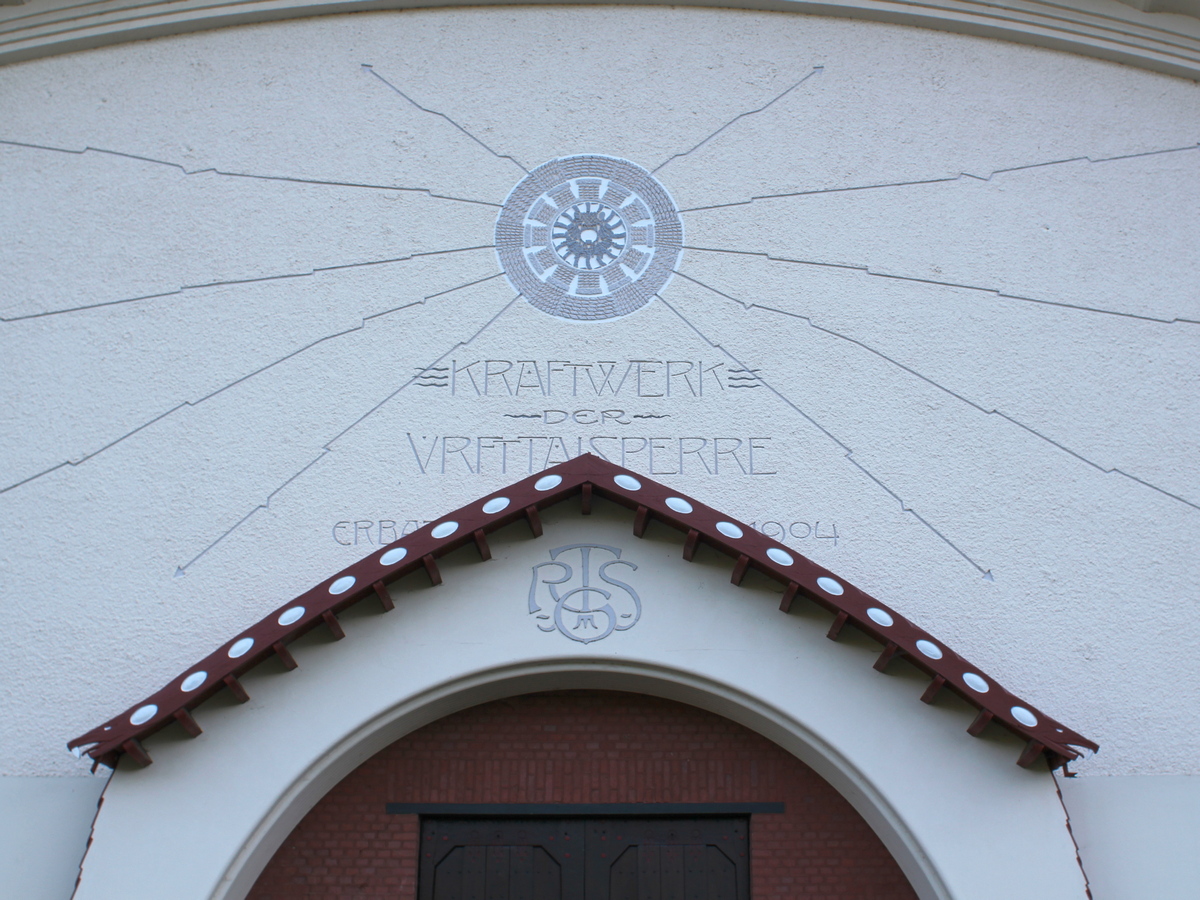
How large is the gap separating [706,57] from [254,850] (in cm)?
645

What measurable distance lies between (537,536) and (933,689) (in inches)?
89.6

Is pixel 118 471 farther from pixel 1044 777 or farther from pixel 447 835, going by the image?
pixel 1044 777

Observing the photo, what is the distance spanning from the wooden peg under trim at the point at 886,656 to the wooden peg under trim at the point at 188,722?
355 cm

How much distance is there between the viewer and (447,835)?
702 centimetres

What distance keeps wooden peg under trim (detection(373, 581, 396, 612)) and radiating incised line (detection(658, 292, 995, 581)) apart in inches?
118

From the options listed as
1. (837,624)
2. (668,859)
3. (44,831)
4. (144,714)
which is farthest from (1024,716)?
(44,831)

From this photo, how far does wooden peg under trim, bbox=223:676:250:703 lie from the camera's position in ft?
20.4

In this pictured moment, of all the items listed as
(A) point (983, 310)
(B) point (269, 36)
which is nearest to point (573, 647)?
(A) point (983, 310)

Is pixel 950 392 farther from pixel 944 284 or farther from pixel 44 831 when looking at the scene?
pixel 44 831

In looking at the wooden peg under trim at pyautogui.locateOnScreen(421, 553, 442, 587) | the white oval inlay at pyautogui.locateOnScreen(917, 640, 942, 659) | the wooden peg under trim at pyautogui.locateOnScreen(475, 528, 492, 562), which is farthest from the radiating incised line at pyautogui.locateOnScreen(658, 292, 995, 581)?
the wooden peg under trim at pyautogui.locateOnScreen(421, 553, 442, 587)

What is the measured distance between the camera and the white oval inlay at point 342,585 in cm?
643

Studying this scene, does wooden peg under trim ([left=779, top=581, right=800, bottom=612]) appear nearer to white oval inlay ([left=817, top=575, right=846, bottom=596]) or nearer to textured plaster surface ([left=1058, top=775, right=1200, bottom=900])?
white oval inlay ([left=817, top=575, right=846, bottom=596])

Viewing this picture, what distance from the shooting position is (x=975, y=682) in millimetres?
6215

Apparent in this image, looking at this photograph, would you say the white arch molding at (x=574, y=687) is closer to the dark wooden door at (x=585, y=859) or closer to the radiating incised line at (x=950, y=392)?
the dark wooden door at (x=585, y=859)
